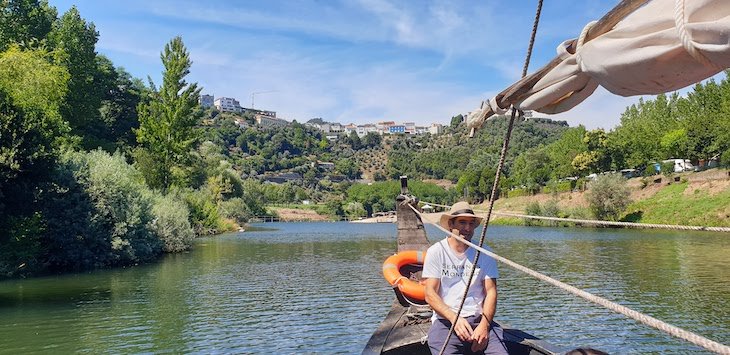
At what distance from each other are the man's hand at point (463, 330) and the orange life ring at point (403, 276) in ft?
10.5

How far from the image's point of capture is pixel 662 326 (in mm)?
2676

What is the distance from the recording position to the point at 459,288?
20.8 feet

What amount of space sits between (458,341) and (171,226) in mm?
31759

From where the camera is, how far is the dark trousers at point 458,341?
6.14 meters

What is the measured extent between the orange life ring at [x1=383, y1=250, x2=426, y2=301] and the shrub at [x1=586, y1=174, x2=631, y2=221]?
2025 inches

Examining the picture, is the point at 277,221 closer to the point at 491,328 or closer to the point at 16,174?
the point at 16,174

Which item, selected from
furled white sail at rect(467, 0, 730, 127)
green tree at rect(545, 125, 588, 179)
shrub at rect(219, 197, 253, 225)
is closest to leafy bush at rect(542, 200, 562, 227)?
green tree at rect(545, 125, 588, 179)

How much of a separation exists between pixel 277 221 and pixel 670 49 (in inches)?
4860

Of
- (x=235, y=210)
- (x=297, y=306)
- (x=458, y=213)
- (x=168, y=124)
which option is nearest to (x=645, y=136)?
(x=235, y=210)

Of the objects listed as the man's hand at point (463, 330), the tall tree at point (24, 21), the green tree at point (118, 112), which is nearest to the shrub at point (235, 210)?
the green tree at point (118, 112)

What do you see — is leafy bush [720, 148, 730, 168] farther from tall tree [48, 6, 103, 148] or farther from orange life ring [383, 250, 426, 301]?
tall tree [48, 6, 103, 148]

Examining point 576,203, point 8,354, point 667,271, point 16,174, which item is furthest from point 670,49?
point 576,203

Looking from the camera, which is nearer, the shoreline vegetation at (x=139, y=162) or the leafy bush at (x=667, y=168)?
the shoreline vegetation at (x=139, y=162)

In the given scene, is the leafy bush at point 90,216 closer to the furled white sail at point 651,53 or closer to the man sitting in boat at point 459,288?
the man sitting in boat at point 459,288
